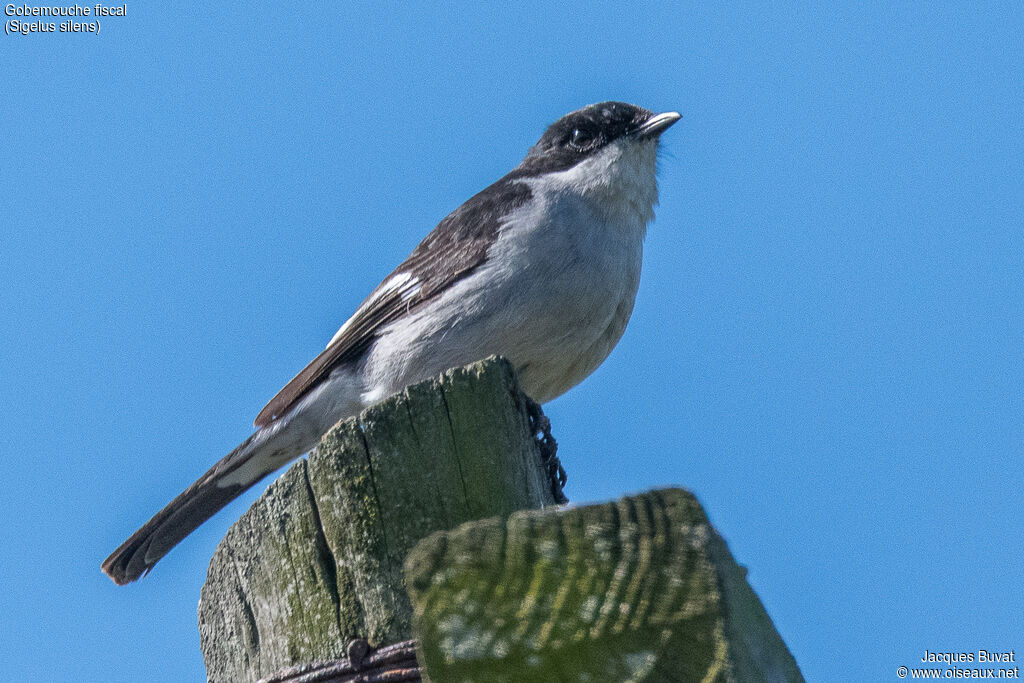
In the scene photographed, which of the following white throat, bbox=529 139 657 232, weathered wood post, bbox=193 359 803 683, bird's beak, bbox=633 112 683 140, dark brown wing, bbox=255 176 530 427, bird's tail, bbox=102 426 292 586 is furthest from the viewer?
bird's beak, bbox=633 112 683 140

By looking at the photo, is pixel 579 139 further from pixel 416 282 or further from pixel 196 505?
pixel 196 505

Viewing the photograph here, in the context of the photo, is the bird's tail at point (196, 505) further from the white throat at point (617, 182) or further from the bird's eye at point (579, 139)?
the bird's eye at point (579, 139)

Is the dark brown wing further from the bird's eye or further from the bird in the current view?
the bird's eye

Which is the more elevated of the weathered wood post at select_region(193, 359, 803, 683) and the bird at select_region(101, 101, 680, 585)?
the bird at select_region(101, 101, 680, 585)

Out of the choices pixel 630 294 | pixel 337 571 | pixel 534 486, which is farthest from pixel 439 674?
pixel 630 294

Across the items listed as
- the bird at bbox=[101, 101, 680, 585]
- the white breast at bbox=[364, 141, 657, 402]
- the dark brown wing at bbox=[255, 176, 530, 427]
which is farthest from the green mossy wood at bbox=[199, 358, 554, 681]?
the dark brown wing at bbox=[255, 176, 530, 427]

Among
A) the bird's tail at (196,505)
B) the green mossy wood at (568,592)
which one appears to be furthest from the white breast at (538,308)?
the green mossy wood at (568,592)
